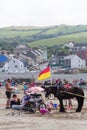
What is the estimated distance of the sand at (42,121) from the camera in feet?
52.1

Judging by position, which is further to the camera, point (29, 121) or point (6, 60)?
point (6, 60)

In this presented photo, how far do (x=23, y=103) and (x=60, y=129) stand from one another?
241 inches

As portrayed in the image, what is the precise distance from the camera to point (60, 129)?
1540 cm

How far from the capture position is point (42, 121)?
17562mm

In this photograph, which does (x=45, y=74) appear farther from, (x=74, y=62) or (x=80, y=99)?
(x=74, y=62)

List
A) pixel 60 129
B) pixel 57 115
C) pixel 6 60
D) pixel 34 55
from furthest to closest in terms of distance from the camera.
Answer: pixel 34 55
pixel 6 60
pixel 57 115
pixel 60 129

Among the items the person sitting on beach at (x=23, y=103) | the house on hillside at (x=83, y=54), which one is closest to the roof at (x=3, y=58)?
the house on hillside at (x=83, y=54)

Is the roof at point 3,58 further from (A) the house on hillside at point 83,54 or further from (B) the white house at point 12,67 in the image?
(A) the house on hillside at point 83,54

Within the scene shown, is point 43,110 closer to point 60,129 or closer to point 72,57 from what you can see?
point 60,129

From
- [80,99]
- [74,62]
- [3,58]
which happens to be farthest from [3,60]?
[80,99]

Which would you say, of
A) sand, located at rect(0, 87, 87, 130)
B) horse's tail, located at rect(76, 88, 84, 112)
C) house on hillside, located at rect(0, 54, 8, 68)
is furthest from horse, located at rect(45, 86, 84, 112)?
house on hillside, located at rect(0, 54, 8, 68)

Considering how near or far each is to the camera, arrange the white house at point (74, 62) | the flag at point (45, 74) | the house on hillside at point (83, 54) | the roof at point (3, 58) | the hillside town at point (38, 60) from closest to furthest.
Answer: the flag at point (45, 74)
the hillside town at point (38, 60)
the roof at point (3, 58)
the white house at point (74, 62)
the house on hillside at point (83, 54)

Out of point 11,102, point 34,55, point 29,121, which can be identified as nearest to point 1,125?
point 29,121

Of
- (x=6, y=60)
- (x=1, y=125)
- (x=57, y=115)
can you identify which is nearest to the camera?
(x=1, y=125)
